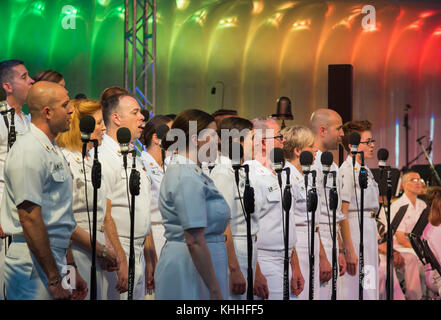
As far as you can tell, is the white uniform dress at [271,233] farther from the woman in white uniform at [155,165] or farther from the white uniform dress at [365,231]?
the white uniform dress at [365,231]

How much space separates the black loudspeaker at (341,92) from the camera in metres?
7.55

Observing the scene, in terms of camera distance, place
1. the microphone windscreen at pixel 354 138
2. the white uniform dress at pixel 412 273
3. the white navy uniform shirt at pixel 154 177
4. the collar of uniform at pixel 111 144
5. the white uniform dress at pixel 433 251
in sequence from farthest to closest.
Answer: the white uniform dress at pixel 412 273 < the white uniform dress at pixel 433 251 < the microphone windscreen at pixel 354 138 < the white navy uniform shirt at pixel 154 177 < the collar of uniform at pixel 111 144

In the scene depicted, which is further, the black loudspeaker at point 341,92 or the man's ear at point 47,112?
the black loudspeaker at point 341,92

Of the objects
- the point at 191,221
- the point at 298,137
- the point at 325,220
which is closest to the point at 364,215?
the point at 325,220

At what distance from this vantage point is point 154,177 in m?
4.31

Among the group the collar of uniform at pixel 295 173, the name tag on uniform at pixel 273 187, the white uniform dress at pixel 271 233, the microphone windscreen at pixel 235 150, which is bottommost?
the white uniform dress at pixel 271 233

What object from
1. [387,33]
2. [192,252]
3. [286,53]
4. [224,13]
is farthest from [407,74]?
[192,252]

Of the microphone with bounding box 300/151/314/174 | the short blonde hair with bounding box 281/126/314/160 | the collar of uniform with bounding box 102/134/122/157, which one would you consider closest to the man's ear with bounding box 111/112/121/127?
the collar of uniform with bounding box 102/134/122/157

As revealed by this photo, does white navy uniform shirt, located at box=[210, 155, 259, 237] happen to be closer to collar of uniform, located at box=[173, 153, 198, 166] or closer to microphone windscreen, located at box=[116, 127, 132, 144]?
microphone windscreen, located at box=[116, 127, 132, 144]

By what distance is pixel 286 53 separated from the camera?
11211 mm

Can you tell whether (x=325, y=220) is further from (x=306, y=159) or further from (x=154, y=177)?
(x=154, y=177)

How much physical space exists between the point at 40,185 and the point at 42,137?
0.24 metres

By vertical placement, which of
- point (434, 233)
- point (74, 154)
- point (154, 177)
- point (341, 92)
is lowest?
point (434, 233)

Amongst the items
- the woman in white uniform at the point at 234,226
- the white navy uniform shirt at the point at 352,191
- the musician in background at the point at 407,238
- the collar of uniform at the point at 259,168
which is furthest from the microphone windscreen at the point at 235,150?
the musician in background at the point at 407,238
